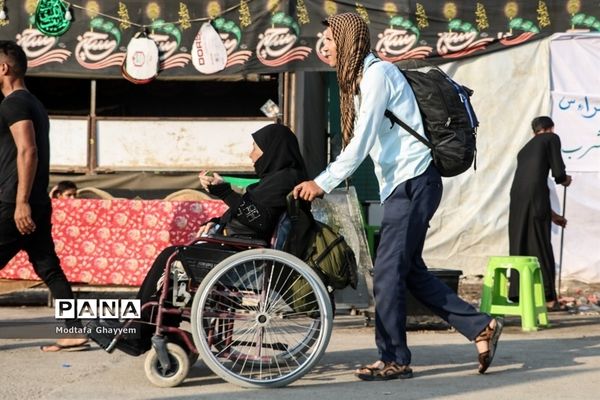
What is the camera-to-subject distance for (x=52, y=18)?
36.0ft

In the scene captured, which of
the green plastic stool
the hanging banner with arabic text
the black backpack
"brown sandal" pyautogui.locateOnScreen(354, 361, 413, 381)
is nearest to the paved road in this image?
"brown sandal" pyautogui.locateOnScreen(354, 361, 413, 381)

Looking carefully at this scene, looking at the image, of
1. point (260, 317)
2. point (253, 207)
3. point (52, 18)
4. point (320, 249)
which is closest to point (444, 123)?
point (320, 249)

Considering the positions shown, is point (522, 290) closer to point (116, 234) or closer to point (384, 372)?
point (384, 372)

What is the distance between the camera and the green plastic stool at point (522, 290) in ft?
25.5

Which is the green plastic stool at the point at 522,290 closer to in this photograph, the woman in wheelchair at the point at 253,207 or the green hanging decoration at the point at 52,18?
the woman in wheelchair at the point at 253,207

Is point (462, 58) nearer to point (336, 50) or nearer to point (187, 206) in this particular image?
point (187, 206)

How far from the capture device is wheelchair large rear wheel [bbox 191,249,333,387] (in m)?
5.19

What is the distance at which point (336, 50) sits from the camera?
5.51 metres

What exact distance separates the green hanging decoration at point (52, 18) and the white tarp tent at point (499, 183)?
12.9 feet

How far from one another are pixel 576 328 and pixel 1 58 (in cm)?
455

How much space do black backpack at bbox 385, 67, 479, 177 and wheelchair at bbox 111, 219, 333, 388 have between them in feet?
→ 2.95

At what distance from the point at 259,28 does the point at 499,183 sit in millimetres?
2945

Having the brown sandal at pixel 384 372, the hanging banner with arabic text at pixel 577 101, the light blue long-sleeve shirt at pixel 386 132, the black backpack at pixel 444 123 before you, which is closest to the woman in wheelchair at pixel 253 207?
the light blue long-sleeve shirt at pixel 386 132

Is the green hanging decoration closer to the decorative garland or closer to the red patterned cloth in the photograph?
the decorative garland
